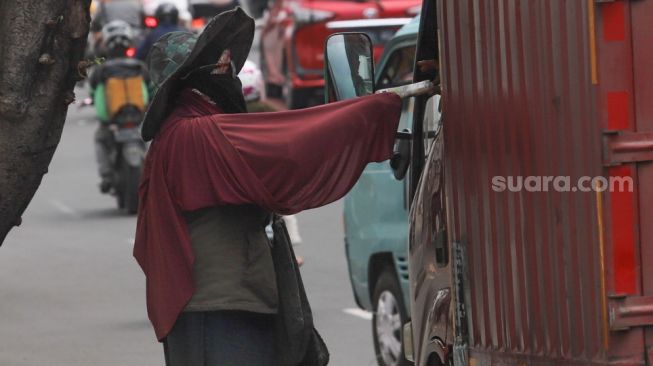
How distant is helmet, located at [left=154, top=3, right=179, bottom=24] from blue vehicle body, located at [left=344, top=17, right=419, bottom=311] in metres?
9.69

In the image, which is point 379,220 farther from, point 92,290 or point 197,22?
point 197,22

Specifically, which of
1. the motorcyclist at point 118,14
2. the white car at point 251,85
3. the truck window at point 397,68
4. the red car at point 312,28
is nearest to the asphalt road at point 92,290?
the white car at point 251,85

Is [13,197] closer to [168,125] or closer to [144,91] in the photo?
[168,125]

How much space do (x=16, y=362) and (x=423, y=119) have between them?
13.8 feet

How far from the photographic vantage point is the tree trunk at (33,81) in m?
6.65

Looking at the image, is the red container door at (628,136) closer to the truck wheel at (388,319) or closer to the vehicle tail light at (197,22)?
the truck wheel at (388,319)

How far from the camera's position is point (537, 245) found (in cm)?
490

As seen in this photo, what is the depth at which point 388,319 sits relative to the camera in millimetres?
9469

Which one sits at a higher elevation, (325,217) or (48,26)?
(48,26)

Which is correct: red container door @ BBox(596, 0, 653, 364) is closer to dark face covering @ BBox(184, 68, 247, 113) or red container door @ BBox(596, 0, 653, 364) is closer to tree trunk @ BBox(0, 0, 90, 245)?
dark face covering @ BBox(184, 68, 247, 113)

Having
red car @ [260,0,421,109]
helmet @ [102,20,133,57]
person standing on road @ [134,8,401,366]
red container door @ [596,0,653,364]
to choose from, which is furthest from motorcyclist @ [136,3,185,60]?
red container door @ [596,0,653,364]

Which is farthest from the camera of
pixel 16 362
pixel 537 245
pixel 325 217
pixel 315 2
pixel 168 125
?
pixel 315 2

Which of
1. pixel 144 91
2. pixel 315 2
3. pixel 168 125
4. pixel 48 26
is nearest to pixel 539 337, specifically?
pixel 168 125

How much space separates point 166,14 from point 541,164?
49.0ft
